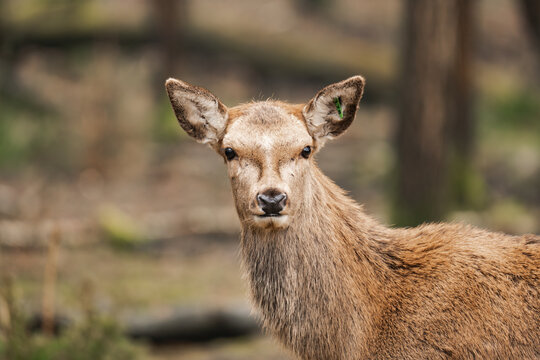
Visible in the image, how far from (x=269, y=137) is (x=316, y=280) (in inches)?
34.6

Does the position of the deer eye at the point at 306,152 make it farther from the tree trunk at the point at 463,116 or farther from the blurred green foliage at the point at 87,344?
the tree trunk at the point at 463,116

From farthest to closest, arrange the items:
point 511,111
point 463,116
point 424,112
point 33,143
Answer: point 511,111 → point 33,143 → point 463,116 → point 424,112

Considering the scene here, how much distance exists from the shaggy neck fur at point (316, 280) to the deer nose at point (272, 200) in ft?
1.09

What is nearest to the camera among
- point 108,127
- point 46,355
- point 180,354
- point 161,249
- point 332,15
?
point 46,355

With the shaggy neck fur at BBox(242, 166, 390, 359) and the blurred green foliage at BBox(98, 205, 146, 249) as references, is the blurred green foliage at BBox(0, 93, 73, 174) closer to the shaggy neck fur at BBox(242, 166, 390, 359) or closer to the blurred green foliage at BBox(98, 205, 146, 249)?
the blurred green foliage at BBox(98, 205, 146, 249)

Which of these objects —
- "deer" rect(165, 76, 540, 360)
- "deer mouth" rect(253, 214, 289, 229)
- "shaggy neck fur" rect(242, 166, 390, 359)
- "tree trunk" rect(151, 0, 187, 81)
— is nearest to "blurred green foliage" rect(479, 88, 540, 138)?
"tree trunk" rect(151, 0, 187, 81)

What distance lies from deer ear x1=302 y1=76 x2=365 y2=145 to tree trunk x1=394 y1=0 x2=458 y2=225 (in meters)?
3.72

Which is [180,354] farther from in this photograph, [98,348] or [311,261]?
[311,261]

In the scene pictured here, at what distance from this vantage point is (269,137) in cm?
394

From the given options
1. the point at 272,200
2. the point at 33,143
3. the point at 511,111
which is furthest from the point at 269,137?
the point at 511,111

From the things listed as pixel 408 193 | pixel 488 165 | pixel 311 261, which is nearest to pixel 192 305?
pixel 408 193

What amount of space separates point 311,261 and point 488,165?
946 cm

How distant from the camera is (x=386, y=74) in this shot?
16.6 m

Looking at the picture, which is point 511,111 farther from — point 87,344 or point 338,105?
point 87,344
